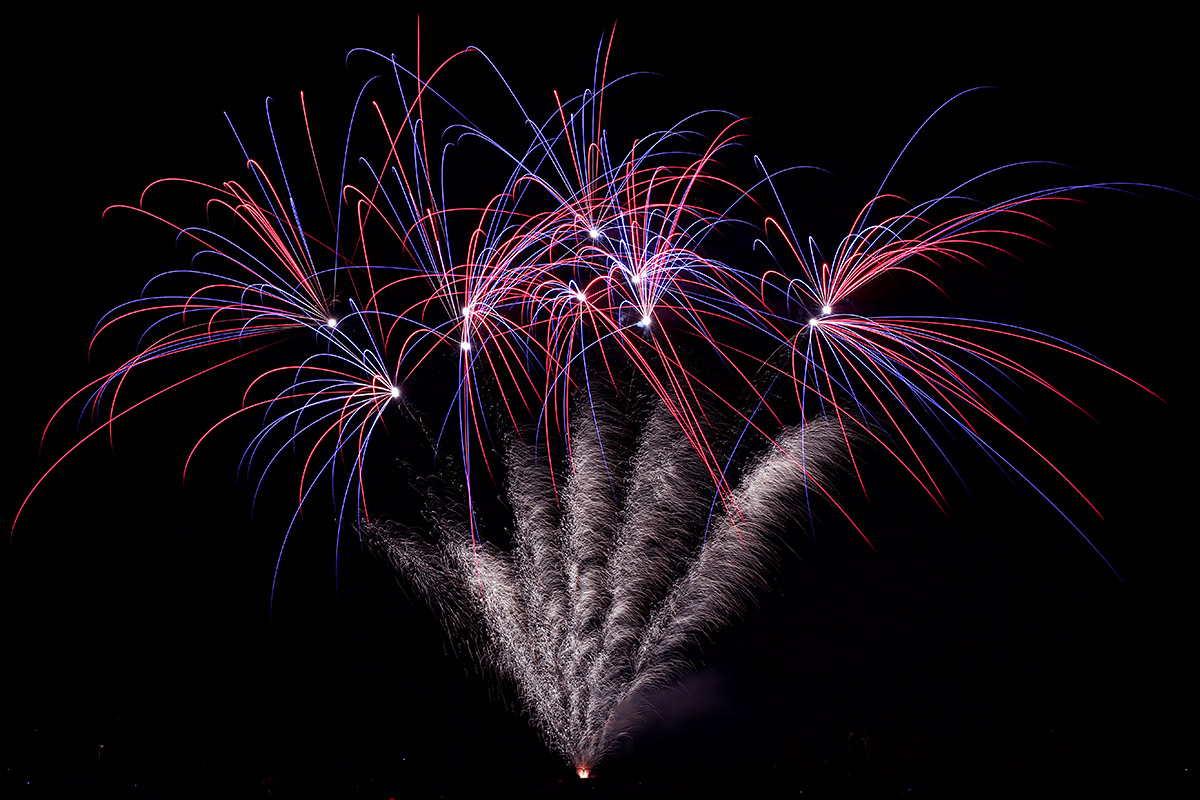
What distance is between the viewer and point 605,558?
341 inches

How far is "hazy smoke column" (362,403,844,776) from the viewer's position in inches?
332

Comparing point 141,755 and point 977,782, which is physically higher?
point 141,755

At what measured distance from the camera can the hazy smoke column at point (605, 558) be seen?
8.45m

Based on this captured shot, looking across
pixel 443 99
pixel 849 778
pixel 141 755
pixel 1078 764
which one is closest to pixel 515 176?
pixel 443 99

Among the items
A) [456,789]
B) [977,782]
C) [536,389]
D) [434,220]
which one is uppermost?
[434,220]

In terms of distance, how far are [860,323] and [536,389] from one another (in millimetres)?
4219

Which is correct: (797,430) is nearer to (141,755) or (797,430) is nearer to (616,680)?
(616,680)

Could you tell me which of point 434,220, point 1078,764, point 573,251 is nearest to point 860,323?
point 573,251

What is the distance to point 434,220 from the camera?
823 centimetres

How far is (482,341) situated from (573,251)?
63.1 inches

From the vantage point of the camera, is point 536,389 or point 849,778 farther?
point 849,778

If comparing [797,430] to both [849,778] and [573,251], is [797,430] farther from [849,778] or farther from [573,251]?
[849,778]

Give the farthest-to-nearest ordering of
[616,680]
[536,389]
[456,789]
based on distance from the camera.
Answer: [456,789]
[616,680]
[536,389]

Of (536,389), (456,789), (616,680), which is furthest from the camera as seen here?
(456,789)
